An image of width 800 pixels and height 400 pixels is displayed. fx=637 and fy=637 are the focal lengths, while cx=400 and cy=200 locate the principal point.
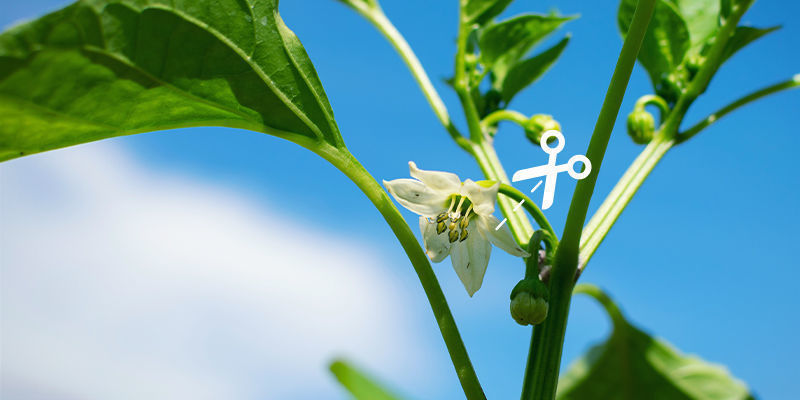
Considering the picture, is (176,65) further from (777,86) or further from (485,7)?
(777,86)

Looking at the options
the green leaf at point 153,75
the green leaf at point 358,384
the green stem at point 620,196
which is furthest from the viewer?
the green stem at point 620,196

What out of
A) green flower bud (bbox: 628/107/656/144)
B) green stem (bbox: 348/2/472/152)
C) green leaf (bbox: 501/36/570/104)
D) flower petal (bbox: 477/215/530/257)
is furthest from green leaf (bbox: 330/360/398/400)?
green leaf (bbox: 501/36/570/104)

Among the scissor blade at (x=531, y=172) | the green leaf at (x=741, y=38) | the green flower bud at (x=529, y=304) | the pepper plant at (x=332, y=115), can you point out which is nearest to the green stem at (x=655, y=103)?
the pepper plant at (x=332, y=115)

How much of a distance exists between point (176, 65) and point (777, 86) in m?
1.23

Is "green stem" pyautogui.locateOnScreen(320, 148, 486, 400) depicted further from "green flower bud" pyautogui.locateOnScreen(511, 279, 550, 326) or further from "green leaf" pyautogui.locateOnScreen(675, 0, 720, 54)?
"green leaf" pyautogui.locateOnScreen(675, 0, 720, 54)

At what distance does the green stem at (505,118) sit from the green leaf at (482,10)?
0.98ft

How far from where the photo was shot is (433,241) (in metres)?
1.17

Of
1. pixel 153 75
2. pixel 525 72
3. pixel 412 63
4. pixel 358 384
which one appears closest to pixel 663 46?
pixel 525 72

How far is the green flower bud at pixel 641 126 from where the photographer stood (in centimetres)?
133

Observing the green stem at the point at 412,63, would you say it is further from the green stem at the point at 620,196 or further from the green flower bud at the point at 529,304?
the green flower bud at the point at 529,304

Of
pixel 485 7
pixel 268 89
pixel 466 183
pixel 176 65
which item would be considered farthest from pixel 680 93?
pixel 176 65

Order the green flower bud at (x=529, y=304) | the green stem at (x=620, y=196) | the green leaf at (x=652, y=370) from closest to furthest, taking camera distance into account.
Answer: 1. the green flower bud at (x=529, y=304)
2. the green stem at (x=620, y=196)
3. the green leaf at (x=652, y=370)

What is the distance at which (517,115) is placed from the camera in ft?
4.62

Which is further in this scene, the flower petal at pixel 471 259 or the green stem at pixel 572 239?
the flower petal at pixel 471 259
